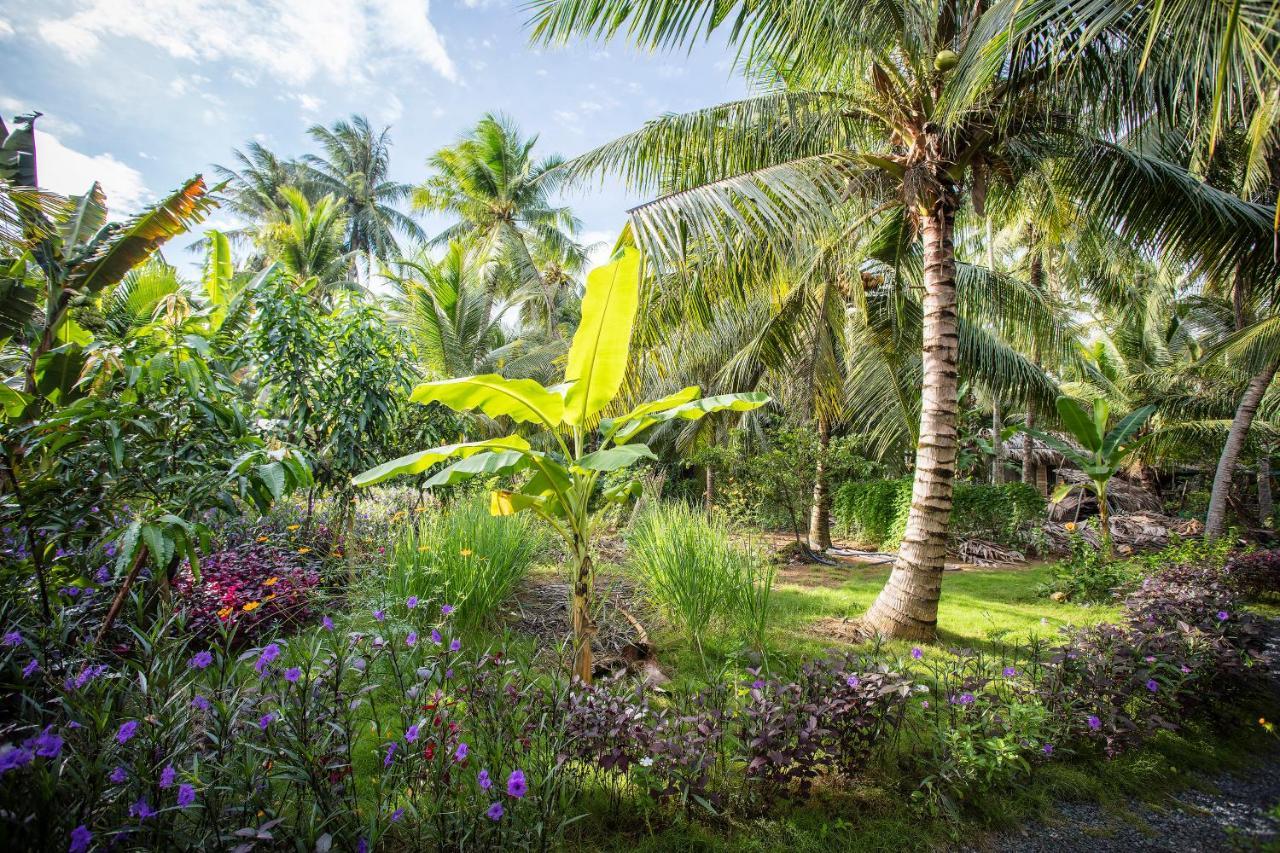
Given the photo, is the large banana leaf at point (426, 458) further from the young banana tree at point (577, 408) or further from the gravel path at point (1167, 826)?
the gravel path at point (1167, 826)

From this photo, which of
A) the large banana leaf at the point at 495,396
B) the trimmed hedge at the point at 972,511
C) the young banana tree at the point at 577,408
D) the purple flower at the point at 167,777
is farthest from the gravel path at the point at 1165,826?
the trimmed hedge at the point at 972,511

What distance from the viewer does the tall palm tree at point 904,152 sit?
154 inches

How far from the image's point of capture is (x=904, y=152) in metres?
4.73

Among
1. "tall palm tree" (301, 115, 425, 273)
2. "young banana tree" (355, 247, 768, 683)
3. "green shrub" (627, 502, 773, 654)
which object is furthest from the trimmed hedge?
"tall palm tree" (301, 115, 425, 273)

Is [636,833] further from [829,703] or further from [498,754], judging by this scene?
[829,703]

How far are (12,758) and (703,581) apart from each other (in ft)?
11.4

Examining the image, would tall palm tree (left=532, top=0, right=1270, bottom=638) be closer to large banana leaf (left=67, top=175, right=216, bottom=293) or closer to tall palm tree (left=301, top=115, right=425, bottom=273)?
large banana leaf (left=67, top=175, right=216, bottom=293)

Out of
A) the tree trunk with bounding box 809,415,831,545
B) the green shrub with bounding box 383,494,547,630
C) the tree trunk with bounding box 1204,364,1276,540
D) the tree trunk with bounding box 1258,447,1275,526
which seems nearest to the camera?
the green shrub with bounding box 383,494,547,630

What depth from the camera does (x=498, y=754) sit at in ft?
6.01

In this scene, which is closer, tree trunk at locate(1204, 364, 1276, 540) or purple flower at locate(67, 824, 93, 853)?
purple flower at locate(67, 824, 93, 853)

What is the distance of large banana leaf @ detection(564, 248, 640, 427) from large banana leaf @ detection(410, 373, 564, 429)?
13 centimetres

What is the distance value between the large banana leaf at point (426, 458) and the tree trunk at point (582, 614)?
0.75 m

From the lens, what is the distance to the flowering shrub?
3561 millimetres

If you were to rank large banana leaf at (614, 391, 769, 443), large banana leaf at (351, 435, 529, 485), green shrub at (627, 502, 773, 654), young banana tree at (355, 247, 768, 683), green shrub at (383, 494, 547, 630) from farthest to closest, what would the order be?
green shrub at (627, 502, 773, 654) → green shrub at (383, 494, 547, 630) → large banana leaf at (614, 391, 769, 443) → young banana tree at (355, 247, 768, 683) → large banana leaf at (351, 435, 529, 485)
